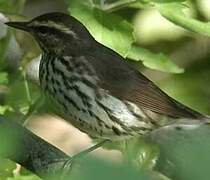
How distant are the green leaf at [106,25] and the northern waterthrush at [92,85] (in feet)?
0.45

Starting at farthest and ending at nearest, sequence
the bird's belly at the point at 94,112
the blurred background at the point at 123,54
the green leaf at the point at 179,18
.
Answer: the blurred background at the point at 123,54 → the bird's belly at the point at 94,112 → the green leaf at the point at 179,18

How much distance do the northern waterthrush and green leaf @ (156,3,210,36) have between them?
35 centimetres

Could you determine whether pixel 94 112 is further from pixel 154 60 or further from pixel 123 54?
pixel 154 60

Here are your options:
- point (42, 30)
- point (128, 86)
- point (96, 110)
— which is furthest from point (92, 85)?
point (42, 30)

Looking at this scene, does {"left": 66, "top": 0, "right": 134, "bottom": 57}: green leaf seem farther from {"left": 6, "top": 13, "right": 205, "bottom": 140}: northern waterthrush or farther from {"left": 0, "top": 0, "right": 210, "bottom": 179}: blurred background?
{"left": 6, "top": 13, "right": 205, "bottom": 140}: northern waterthrush

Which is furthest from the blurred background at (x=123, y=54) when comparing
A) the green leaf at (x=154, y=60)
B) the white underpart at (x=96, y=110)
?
the white underpart at (x=96, y=110)

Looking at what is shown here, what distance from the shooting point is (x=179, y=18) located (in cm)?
225

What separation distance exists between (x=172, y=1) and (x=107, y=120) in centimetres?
53

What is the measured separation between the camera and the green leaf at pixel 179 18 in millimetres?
2244

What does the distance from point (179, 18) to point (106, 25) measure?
0.30 m

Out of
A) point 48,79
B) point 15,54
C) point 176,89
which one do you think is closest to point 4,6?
point 15,54

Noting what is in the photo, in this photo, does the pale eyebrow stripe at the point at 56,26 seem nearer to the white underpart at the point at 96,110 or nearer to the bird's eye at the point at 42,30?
the bird's eye at the point at 42,30

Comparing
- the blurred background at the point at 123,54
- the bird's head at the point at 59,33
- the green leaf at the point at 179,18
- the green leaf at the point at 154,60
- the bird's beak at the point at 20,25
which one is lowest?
the blurred background at the point at 123,54

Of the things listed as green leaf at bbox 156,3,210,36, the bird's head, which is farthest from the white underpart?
green leaf at bbox 156,3,210,36
